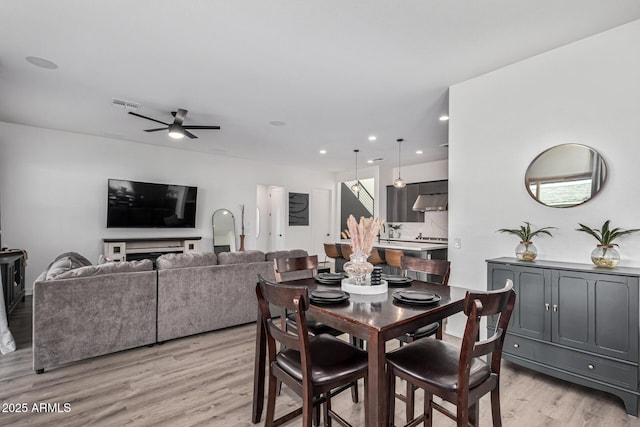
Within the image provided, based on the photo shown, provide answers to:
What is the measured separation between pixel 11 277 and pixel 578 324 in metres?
6.06

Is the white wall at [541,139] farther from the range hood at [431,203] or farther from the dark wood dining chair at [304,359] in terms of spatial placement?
the range hood at [431,203]

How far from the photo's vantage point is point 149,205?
636 centimetres

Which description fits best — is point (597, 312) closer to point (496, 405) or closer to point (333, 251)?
point (496, 405)

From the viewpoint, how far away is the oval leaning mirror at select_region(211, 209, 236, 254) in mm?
7367

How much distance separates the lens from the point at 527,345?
2.60 meters

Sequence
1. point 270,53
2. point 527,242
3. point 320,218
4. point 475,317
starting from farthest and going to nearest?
point 320,218 → point 270,53 → point 527,242 → point 475,317

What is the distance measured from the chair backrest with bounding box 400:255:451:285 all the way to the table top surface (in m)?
0.33

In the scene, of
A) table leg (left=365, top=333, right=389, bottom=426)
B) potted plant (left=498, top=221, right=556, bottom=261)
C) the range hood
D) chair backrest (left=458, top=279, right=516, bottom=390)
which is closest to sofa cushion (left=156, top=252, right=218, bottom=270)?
table leg (left=365, top=333, right=389, bottom=426)

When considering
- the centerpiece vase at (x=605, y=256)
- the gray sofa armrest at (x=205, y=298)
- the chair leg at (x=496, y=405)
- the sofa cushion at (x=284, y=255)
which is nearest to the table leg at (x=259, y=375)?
the chair leg at (x=496, y=405)

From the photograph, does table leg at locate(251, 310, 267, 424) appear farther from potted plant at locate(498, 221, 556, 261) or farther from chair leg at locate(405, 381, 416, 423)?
potted plant at locate(498, 221, 556, 261)

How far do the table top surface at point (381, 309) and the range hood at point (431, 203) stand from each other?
5.65 metres

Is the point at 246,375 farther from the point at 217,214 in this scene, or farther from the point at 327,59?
the point at 217,214

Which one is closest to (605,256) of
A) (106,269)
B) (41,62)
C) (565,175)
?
(565,175)

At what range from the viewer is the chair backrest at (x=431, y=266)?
227 cm
